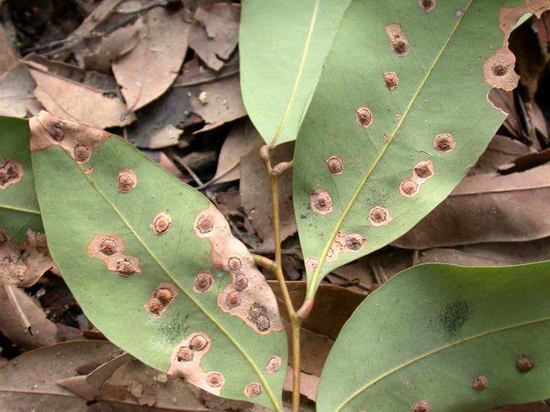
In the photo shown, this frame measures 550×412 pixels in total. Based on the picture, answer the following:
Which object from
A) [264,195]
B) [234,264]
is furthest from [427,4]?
[234,264]

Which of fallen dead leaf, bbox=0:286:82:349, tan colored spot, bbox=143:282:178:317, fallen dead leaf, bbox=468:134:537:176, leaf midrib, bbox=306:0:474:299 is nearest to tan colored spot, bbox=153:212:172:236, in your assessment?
tan colored spot, bbox=143:282:178:317

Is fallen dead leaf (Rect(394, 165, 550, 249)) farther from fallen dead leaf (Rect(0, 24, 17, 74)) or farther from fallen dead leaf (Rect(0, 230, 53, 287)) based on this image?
fallen dead leaf (Rect(0, 24, 17, 74))

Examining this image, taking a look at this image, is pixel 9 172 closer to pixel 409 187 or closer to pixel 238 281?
pixel 238 281

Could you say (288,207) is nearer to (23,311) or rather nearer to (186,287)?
(186,287)

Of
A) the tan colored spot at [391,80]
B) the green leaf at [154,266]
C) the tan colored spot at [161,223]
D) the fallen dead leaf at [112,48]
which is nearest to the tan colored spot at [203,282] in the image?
the green leaf at [154,266]

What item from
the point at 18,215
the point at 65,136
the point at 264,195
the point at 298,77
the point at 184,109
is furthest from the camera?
the point at 184,109

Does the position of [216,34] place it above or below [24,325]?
above

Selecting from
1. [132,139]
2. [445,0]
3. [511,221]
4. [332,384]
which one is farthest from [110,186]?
[511,221]
